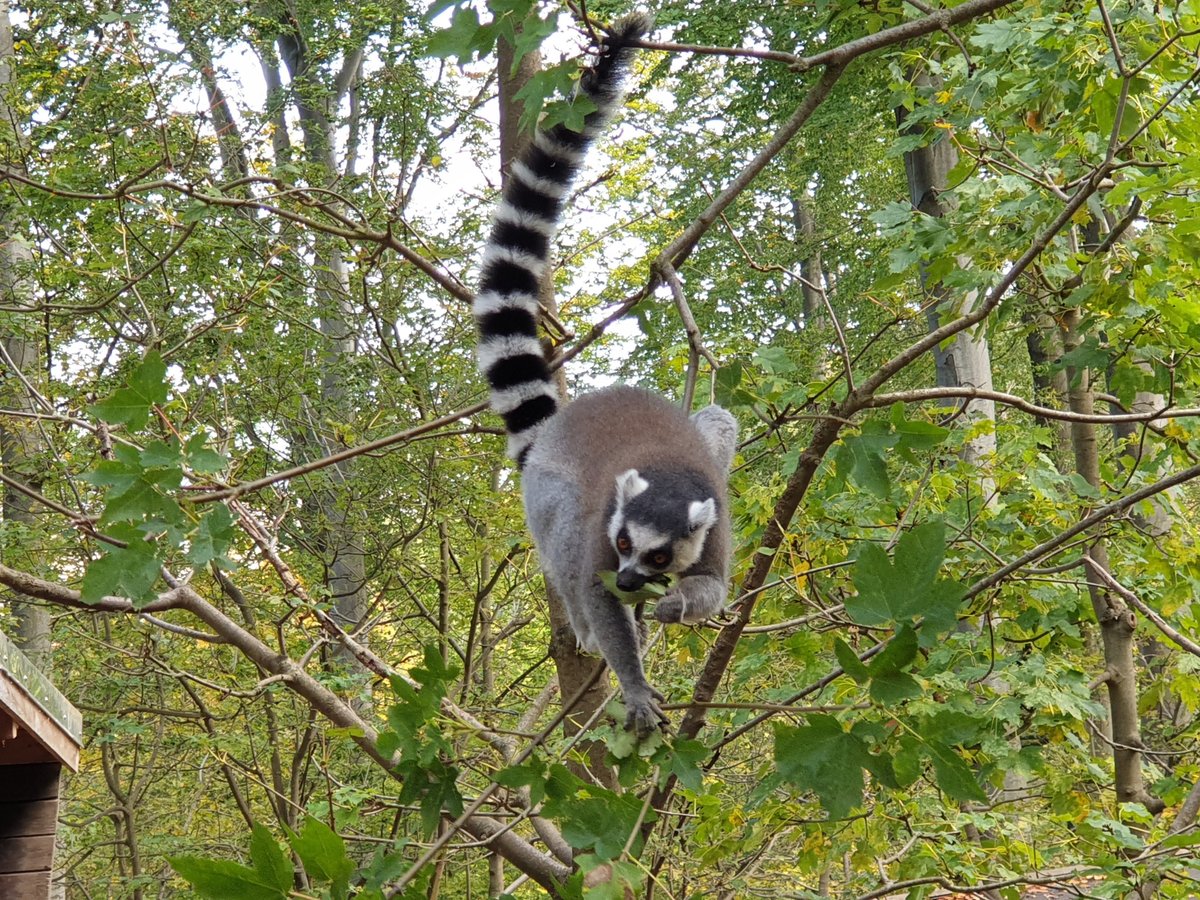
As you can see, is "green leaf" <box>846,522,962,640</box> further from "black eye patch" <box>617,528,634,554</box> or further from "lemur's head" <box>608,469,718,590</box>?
"black eye patch" <box>617,528,634,554</box>

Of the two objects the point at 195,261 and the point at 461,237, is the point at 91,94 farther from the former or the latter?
the point at 461,237

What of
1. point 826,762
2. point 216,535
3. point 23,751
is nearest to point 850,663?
point 826,762

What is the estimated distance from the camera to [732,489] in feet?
16.0

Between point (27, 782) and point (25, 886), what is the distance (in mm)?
417

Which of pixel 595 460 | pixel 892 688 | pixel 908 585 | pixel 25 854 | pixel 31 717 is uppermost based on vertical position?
pixel 595 460

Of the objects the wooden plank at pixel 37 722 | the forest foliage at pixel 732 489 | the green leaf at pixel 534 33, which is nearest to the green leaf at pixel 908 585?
the forest foliage at pixel 732 489

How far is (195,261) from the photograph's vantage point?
27.0 feet

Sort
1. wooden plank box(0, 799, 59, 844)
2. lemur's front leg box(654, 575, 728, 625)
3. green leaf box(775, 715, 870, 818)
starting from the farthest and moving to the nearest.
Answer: wooden plank box(0, 799, 59, 844)
lemur's front leg box(654, 575, 728, 625)
green leaf box(775, 715, 870, 818)

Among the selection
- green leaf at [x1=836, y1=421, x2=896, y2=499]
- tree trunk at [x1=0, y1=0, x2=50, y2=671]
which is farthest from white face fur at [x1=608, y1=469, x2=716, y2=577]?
tree trunk at [x1=0, y1=0, x2=50, y2=671]

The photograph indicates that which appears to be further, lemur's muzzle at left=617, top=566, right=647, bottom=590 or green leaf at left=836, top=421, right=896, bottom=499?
lemur's muzzle at left=617, top=566, right=647, bottom=590

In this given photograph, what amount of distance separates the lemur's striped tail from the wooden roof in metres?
2.07

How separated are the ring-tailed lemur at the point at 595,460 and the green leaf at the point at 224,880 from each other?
1.56 metres

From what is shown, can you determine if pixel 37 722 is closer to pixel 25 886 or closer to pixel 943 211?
pixel 25 886

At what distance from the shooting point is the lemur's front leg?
3.45 metres
